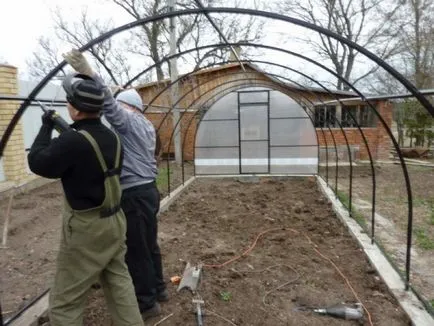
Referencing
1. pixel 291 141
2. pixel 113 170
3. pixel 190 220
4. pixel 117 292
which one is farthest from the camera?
pixel 291 141

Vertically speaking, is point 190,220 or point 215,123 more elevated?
point 215,123

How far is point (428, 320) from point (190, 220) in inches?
142

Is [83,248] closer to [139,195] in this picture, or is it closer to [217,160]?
[139,195]

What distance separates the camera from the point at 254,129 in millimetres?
9992

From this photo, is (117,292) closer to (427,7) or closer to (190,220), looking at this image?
(190,220)

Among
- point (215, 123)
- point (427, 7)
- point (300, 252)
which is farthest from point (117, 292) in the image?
point (427, 7)

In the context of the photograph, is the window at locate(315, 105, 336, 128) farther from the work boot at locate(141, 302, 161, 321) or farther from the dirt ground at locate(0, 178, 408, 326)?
the work boot at locate(141, 302, 161, 321)

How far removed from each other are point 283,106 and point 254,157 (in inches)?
61.6

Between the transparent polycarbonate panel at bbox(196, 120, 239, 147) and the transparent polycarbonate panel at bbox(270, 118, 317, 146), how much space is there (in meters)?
1.02

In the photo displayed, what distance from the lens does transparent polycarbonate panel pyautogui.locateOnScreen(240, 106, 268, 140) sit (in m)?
9.96

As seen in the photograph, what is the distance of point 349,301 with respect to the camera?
3.11 meters

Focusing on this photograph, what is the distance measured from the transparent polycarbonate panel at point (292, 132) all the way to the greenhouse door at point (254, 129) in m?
0.19

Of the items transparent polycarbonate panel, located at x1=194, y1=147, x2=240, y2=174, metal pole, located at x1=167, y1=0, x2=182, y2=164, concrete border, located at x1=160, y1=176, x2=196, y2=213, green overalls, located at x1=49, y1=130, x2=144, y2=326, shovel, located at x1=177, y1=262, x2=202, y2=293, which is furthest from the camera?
metal pole, located at x1=167, y1=0, x2=182, y2=164

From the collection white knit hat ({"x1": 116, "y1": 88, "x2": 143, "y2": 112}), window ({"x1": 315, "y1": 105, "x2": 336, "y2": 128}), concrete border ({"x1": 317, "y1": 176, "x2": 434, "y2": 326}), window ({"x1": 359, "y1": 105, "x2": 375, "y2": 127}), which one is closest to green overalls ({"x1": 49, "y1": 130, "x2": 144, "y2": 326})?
white knit hat ({"x1": 116, "y1": 88, "x2": 143, "y2": 112})
